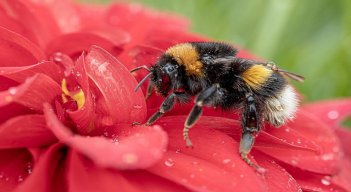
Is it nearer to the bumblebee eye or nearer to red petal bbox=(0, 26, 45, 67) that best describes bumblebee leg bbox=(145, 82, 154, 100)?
the bumblebee eye

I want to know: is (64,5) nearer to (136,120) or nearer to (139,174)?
(136,120)

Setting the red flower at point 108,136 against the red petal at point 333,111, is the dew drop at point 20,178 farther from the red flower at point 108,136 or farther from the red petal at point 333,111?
the red petal at point 333,111

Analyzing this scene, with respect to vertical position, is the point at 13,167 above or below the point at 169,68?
below

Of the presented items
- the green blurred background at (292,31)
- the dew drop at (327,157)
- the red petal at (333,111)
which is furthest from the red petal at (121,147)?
the green blurred background at (292,31)

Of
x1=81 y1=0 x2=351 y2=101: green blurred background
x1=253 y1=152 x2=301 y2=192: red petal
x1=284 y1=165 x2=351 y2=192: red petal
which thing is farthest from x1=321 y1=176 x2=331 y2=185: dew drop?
x1=81 y1=0 x2=351 y2=101: green blurred background

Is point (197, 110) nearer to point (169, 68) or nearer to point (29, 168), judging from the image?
point (169, 68)

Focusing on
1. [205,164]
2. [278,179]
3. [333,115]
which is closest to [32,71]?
[205,164]
